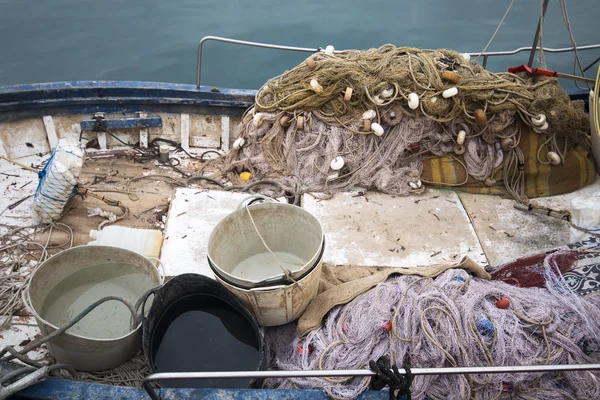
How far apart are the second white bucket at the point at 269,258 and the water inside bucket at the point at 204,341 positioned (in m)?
0.18

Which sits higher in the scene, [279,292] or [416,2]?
[416,2]

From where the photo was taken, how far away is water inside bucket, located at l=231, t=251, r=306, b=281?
342 cm

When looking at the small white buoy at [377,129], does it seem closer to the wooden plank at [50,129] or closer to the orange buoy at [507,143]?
the orange buoy at [507,143]

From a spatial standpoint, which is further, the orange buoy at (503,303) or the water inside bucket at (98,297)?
the water inside bucket at (98,297)

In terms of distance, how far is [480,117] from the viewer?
14.5 feet

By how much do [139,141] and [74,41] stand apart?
7563 mm

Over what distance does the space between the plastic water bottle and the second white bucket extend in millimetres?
815

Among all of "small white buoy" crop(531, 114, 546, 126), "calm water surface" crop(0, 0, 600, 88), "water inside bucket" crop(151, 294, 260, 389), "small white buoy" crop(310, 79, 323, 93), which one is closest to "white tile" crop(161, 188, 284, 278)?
"water inside bucket" crop(151, 294, 260, 389)

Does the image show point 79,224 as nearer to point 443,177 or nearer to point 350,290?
point 350,290

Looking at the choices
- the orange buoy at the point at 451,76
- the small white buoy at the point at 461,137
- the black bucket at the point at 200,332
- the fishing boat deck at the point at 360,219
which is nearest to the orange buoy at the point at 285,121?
the fishing boat deck at the point at 360,219

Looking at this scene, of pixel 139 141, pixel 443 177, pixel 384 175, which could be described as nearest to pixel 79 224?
pixel 139 141

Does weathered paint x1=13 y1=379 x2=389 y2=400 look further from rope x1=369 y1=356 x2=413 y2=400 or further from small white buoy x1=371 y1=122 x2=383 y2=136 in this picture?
small white buoy x1=371 y1=122 x2=383 y2=136

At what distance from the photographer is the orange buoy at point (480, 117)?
14.5ft

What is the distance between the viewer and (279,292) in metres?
2.70
